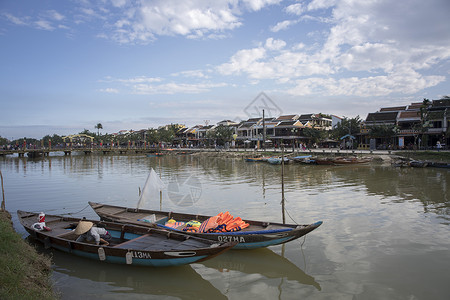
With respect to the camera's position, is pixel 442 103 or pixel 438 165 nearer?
pixel 438 165

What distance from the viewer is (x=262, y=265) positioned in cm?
809

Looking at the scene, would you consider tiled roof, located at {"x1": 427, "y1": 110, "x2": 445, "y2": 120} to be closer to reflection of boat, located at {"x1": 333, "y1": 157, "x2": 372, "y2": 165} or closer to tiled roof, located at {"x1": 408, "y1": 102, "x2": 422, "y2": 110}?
tiled roof, located at {"x1": 408, "y1": 102, "x2": 422, "y2": 110}

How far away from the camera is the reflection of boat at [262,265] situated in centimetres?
754

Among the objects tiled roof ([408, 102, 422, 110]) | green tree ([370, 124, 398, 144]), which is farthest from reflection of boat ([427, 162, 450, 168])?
tiled roof ([408, 102, 422, 110])

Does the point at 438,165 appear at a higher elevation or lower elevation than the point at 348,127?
lower

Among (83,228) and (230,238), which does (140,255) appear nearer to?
(83,228)

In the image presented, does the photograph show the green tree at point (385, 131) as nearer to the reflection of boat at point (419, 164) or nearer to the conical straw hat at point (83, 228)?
the reflection of boat at point (419, 164)

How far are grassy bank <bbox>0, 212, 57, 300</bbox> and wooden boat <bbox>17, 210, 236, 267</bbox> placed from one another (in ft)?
3.61

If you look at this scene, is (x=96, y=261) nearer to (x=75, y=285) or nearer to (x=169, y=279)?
(x=75, y=285)

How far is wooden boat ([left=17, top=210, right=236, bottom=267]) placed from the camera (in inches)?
273

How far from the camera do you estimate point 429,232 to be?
33.9 feet

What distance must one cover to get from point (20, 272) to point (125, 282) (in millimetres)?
2363

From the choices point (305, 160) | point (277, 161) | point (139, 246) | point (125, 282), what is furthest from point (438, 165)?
point (125, 282)

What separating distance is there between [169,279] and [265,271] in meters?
2.52
